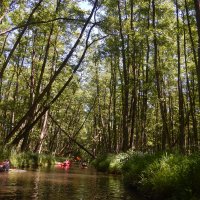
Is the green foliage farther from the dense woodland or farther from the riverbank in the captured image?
the riverbank

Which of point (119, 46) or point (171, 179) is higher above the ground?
point (119, 46)

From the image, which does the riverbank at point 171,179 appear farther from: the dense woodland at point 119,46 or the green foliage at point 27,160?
the green foliage at point 27,160

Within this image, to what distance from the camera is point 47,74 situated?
36344 millimetres

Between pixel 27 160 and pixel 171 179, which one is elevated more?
pixel 27 160

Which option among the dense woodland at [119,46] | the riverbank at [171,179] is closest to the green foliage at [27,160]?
the dense woodland at [119,46]

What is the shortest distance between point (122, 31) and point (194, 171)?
21421 millimetres

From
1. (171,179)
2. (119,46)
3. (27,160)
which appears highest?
(119,46)

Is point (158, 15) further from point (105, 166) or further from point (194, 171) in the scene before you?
point (194, 171)

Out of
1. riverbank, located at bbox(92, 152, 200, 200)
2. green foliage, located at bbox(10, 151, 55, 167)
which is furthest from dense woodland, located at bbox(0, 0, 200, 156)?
riverbank, located at bbox(92, 152, 200, 200)

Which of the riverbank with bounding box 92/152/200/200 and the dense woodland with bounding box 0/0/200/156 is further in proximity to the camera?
the dense woodland with bounding box 0/0/200/156

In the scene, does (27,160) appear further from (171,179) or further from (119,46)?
(171,179)

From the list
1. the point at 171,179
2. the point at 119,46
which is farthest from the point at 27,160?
the point at 171,179

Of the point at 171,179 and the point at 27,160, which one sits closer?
the point at 171,179

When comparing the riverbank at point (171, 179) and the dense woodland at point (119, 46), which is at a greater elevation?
the dense woodland at point (119, 46)
